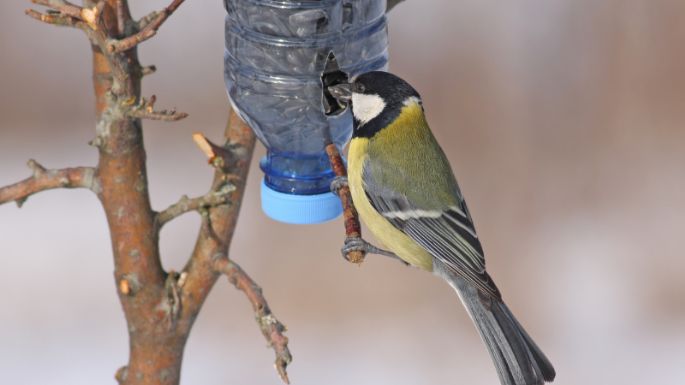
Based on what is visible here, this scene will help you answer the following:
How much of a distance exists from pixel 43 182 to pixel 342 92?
664mm

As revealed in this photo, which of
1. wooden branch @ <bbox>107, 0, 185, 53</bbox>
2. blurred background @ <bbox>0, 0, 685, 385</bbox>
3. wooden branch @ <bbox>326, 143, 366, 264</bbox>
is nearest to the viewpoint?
wooden branch @ <bbox>107, 0, 185, 53</bbox>

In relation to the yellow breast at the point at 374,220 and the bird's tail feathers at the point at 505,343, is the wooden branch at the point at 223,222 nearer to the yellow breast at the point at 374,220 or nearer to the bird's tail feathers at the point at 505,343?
the yellow breast at the point at 374,220

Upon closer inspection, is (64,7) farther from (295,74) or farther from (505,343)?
(505,343)

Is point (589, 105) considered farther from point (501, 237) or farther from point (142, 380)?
point (142, 380)

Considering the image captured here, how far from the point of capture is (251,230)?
3982mm

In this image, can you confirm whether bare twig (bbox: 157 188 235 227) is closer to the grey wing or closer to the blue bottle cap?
the blue bottle cap

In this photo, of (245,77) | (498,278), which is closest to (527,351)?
(245,77)

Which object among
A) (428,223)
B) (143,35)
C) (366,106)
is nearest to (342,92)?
(366,106)

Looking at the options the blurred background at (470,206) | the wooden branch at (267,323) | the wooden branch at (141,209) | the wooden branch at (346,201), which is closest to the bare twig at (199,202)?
the wooden branch at (141,209)

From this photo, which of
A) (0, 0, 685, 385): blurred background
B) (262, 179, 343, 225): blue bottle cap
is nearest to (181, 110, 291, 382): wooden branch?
(262, 179, 343, 225): blue bottle cap

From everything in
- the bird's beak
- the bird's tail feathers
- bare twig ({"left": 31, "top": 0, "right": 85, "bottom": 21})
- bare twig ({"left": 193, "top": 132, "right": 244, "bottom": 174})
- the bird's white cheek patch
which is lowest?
the bird's tail feathers

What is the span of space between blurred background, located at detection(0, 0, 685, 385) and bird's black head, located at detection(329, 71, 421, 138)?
5.47ft

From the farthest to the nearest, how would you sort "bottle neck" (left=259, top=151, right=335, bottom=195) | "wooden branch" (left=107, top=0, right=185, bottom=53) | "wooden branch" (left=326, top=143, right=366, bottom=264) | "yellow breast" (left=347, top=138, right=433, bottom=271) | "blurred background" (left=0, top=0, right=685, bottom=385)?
"blurred background" (left=0, top=0, right=685, bottom=385)
"bottle neck" (left=259, top=151, right=335, bottom=195)
"yellow breast" (left=347, top=138, right=433, bottom=271)
"wooden branch" (left=326, top=143, right=366, bottom=264)
"wooden branch" (left=107, top=0, right=185, bottom=53)

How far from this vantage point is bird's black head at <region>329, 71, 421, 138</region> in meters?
2.11
